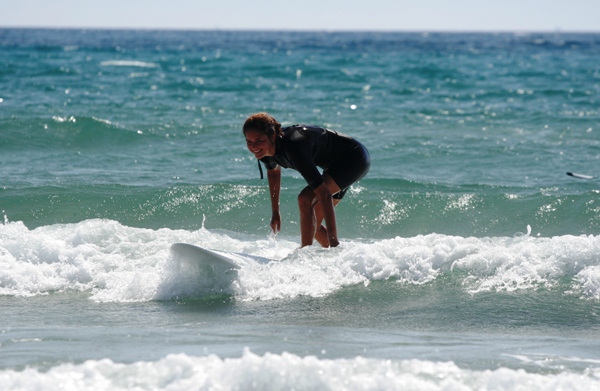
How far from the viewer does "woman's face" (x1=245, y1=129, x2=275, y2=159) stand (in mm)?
5734

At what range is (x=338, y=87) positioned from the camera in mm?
23797

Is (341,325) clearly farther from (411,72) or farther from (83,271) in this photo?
(411,72)

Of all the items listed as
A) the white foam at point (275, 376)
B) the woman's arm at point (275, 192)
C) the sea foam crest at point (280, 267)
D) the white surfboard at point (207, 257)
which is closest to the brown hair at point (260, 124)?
the woman's arm at point (275, 192)

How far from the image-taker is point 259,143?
18.9 feet

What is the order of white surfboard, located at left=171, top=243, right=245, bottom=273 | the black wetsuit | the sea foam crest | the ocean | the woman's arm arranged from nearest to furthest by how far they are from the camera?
the ocean
the black wetsuit
white surfboard, located at left=171, top=243, right=245, bottom=273
the sea foam crest
the woman's arm

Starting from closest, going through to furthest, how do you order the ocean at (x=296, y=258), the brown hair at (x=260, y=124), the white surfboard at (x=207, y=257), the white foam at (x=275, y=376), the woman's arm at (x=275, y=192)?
1. the white foam at (x=275, y=376)
2. the ocean at (x=296, y=258)
3. the brown hair at (x=260, y=124)
4. the white surfboard at (x=207, y=257)
5. the woman's arm at (x=275, y=192)

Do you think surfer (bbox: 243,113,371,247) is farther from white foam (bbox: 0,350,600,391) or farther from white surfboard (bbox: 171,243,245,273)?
white foam (bbox: 0,350,600,391)

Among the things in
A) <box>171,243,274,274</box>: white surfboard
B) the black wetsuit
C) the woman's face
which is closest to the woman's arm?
the black wetsuit

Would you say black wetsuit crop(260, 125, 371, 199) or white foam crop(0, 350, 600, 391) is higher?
black wetsuit crop(260, 125, 371, 199)

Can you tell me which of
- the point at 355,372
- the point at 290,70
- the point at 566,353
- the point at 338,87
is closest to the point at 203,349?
the point at 355,372

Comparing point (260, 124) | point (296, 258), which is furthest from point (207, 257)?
point (260, 124)

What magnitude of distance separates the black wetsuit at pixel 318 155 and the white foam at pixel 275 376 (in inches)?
75.1

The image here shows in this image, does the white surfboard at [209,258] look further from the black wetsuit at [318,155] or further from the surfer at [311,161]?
the black wetsuit at [318,155]

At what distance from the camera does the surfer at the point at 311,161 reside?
19.0 feet
